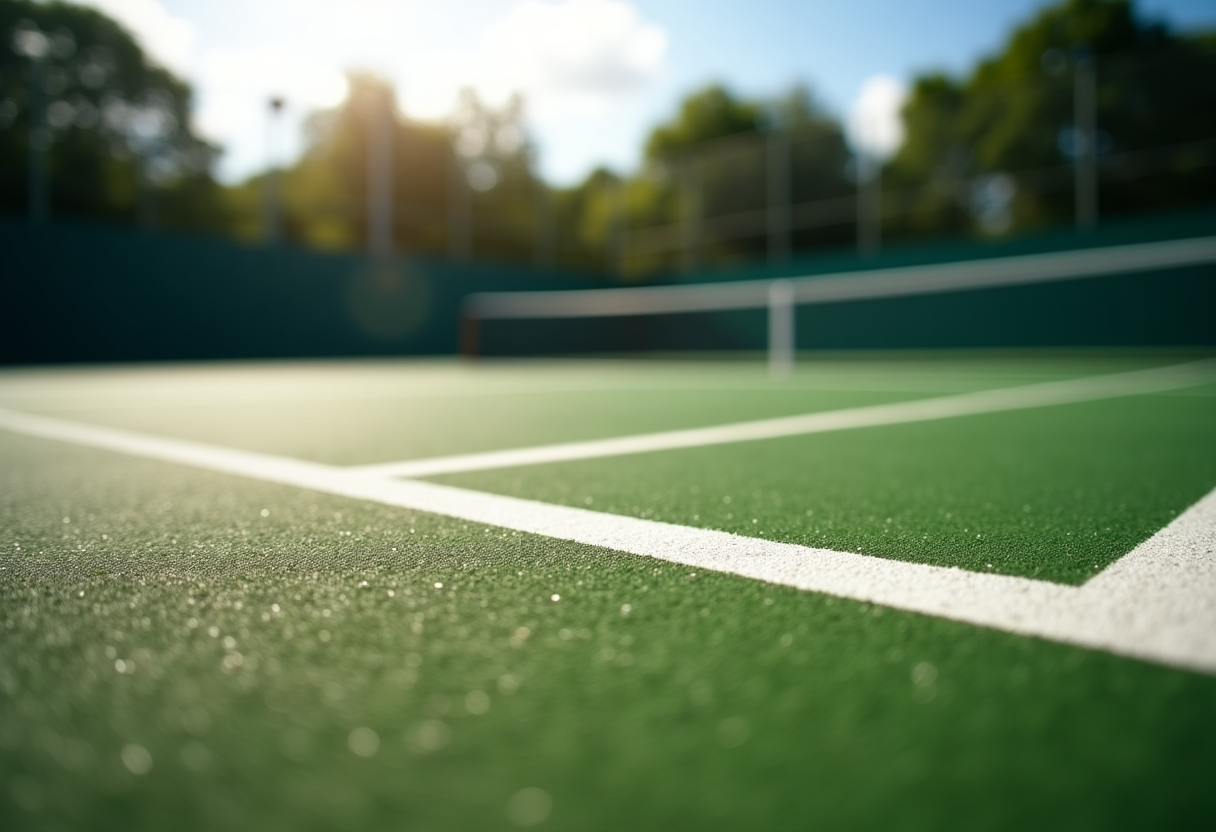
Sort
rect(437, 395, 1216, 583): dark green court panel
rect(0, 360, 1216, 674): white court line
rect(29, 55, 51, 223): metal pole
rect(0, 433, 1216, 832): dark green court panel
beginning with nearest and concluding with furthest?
rect(0, 433, 1216, 832): dark green court panel → rect(0, 360, 1216, 674): white court line → rect(437, 395, 1216, 583): dark green court panel → rect(29, 55, 51, 223): metal pole

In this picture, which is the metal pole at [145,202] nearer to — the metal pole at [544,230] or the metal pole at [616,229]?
the metal pole at [544,230]

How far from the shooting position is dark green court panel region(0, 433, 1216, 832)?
2.08 ft

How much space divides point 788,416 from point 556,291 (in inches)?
635

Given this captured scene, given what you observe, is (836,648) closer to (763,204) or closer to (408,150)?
(763,204)

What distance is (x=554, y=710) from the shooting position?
2.58 feet

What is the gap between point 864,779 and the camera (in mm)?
661

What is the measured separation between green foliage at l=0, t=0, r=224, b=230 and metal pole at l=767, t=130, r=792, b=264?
11.3 m

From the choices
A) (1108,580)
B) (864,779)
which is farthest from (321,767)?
(1108,580)

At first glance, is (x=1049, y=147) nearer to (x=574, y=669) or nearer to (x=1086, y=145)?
(x=1086, y=145)

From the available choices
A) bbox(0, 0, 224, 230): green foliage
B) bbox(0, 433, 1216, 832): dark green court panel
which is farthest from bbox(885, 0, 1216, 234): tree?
bbox(0, 433, 1216, 832): dark green court panel

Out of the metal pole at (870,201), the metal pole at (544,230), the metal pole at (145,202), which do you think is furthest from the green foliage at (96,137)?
the metal pole at (870,201)

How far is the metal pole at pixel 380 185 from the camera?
59.8 ft

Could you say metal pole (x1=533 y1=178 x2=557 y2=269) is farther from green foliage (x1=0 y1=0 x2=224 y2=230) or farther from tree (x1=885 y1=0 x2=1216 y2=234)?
tree (x1=885 y1=0 x2=1216 y2=234)

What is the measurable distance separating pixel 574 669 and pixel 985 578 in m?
0.67
